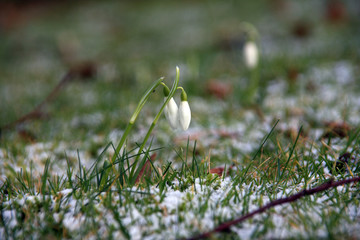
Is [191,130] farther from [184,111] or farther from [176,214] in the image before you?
[176,214]

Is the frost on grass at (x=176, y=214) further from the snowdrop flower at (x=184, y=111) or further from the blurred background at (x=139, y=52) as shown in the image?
the blurred background at (x=139, y=52)

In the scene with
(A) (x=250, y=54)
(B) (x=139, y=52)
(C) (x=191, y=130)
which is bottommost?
(C) (x=191, y=130)

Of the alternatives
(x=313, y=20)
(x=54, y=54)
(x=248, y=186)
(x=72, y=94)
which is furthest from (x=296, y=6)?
(x=248, y=186)

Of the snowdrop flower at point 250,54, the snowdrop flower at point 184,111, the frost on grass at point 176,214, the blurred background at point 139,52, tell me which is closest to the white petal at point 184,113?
the snowdrop flower at point 184,111

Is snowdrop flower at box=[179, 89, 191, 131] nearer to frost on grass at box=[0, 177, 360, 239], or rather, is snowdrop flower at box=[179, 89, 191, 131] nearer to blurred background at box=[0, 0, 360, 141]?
frost on grass at box=[0, 177, 360, 239]

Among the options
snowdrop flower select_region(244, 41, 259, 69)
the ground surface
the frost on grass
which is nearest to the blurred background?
the ground surface

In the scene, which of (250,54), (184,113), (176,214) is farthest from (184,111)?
(250,54)

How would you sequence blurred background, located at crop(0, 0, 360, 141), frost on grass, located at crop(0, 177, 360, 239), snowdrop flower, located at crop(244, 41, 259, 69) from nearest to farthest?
frost on grass, located at crop(0, 177, 360, 239) → snowdrop flower, located at crop(244, 41, 259, 69) → blurred background, located at crop(0, 0, 360, 141)
